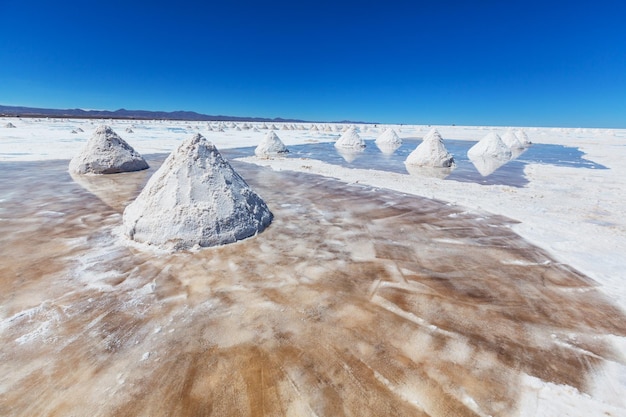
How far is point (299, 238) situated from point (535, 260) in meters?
3.27

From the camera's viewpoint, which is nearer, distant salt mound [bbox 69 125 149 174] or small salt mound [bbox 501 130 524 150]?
distant salt mound [bbox 69 125 149 174]

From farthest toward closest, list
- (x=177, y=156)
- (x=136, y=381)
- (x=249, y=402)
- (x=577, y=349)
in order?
(x=177, y=156)
(x=577, y=349)
(x=136, y=381)
(x=249, y=402)

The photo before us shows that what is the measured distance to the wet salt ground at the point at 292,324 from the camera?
2.11 metres

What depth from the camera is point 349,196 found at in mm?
7664

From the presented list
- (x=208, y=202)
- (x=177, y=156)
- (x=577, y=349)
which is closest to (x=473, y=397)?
(x=577, y=349)

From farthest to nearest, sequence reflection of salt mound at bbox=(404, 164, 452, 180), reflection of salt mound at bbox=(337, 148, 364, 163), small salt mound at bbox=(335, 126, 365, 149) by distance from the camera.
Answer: small salt mound at bbox=(335, 126, 365, 149)
reflection of salt mound at bbox=(337, 148, 364, 163)
reflection of salt mound at bbox=(404, 164, 452, 180)

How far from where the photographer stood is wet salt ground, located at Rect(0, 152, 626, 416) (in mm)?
2111

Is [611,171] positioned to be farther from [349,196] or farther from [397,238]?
[397,238]

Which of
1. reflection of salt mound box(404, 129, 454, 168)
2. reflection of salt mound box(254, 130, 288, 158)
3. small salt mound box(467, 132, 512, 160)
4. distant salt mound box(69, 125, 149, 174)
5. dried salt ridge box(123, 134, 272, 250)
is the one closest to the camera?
dried salt ridge box(123, 134, 272, 250)

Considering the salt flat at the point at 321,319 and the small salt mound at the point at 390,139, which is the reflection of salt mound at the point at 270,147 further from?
the small salt mound at the point at 390,139

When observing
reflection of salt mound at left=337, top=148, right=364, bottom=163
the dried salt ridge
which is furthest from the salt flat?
reflection of salt mound at left=337, top=148, right=364, bottom=163

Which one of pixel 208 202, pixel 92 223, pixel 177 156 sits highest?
pixel 177 156

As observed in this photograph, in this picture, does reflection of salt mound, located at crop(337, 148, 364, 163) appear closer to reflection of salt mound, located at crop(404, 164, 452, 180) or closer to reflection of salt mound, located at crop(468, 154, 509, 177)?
reflection of salt mound, located at crop(404, 164, 452, 180)

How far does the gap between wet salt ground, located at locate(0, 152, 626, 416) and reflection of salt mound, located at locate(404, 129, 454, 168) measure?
890cm
